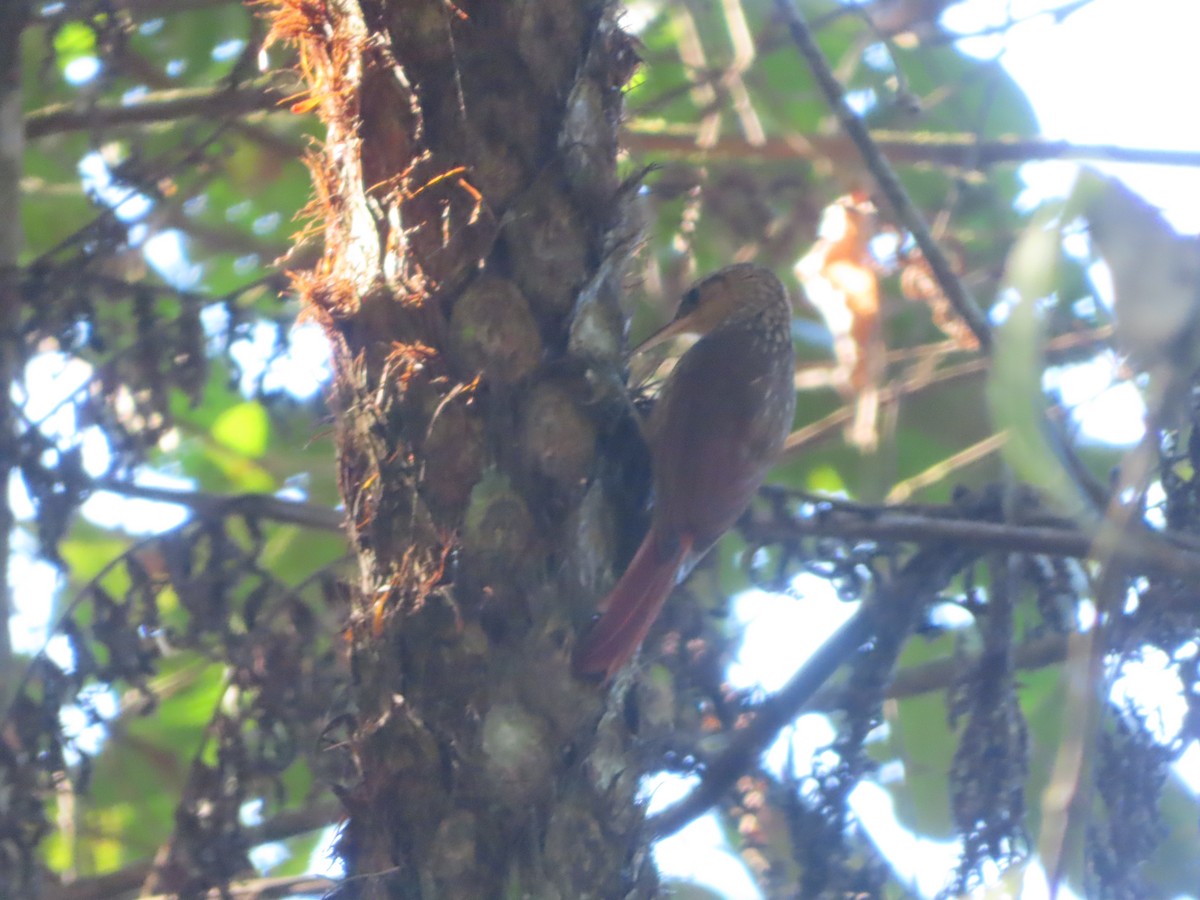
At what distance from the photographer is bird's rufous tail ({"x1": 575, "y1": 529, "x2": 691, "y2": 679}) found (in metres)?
2.18

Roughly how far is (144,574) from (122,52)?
145 cm

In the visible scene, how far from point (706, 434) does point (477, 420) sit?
133 cm

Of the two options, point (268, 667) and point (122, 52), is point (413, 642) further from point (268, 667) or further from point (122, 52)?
point (122, 52)

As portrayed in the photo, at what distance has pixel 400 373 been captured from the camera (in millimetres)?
2293

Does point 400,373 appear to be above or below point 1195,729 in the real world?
above

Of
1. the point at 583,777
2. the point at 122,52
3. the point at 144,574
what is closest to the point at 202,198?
the point at 122,52

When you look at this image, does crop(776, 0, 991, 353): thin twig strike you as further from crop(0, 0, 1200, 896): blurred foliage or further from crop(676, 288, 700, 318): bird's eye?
crop(676, 288, 700, 318): bird's eye

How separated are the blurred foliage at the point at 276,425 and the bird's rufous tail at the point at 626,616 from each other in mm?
469

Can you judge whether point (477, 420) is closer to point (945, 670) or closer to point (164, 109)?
point (945, 670)

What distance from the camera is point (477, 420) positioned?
7.43 ft

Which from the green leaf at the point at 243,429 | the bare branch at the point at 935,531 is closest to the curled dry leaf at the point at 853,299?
the bare branch at the point at 935,531

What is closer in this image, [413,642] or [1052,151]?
[413,642]

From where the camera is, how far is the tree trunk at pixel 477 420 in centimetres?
209

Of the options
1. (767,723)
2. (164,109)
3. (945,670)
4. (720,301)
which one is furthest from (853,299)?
(164,109)
